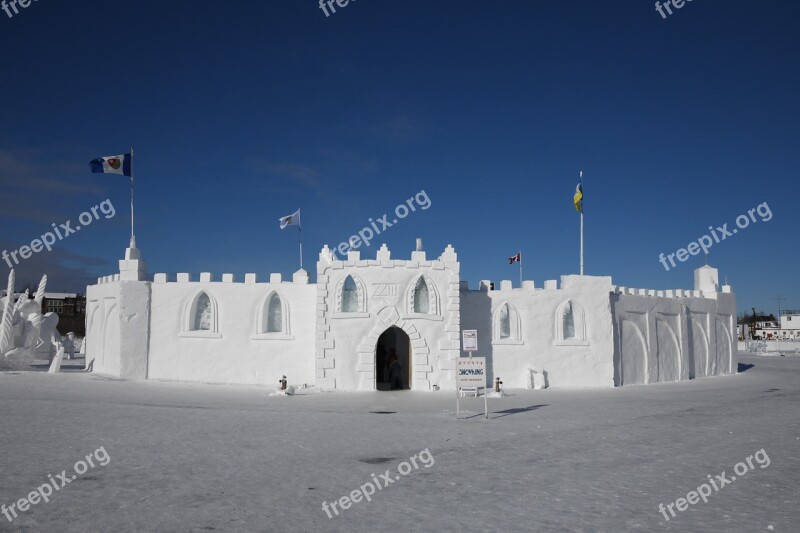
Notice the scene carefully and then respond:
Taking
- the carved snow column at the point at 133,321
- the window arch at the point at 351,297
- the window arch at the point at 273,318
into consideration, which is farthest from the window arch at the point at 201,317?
the window arch at the point at 351,297

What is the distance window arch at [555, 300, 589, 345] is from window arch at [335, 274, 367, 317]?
838cm

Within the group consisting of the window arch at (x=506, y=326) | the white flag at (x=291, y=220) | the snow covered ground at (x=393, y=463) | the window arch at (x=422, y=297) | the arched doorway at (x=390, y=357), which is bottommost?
the snow covered ground at (x=393, y=463)

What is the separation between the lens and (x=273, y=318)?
26.0 meters

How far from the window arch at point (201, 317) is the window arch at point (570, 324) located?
46.6 feet

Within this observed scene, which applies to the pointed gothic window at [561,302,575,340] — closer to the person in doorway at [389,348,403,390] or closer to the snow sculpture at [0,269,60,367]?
the person in doorway at [389,348,403,390]

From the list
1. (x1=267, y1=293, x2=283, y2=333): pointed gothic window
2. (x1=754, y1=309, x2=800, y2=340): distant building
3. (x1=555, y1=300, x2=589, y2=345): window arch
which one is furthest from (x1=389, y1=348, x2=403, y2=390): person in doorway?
(x1=754, y1=309, x2=800, y2=340): distant building

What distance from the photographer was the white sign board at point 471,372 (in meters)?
17.1

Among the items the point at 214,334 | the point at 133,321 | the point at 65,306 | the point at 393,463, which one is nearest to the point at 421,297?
the point at 214,334

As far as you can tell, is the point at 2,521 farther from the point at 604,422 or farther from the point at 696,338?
the point at 696,338

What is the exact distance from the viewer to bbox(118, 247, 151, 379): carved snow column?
81.5 feet

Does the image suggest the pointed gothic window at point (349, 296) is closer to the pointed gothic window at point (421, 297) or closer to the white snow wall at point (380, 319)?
the white snow wall at point (380, 319)

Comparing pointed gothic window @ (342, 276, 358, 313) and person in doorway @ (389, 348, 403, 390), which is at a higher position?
pointed gothic window @ (342, 276, 358, 313)

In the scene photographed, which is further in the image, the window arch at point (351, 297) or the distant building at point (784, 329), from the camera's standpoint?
the distant building at point (784, 329)

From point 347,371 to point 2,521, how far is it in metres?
16.9
